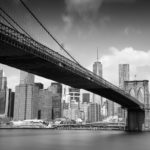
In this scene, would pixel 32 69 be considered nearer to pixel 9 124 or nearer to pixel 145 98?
pixel 145 98

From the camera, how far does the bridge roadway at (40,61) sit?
29.8 metres

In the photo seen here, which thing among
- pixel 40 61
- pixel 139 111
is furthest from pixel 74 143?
pixel 139 111

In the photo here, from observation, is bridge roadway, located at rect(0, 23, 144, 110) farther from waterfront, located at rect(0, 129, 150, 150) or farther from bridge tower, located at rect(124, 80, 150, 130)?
bridge tower, located at rect(124, 80, 150, 130)

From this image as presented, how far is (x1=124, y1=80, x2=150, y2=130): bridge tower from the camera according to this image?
75.5 m

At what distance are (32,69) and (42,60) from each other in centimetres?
543

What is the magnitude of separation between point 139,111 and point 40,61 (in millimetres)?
45895

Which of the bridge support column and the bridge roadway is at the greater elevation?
the bridge roadway

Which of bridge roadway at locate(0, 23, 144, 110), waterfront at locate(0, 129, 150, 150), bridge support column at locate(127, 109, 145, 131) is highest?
bridge roadway at locate(0, 23, 144, 110)

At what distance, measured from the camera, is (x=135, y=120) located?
257 ft

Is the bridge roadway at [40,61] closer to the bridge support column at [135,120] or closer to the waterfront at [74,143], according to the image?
the waterfront at [74,143]

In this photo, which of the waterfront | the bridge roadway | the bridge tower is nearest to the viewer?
the bridge roadway

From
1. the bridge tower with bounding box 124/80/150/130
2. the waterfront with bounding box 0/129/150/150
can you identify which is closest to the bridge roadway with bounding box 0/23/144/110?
the waterfront with bounding box 0/129/150/150

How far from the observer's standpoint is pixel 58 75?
43469mm

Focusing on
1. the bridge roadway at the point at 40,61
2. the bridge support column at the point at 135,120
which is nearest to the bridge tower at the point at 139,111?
the bridge support column at the point at 135,120
